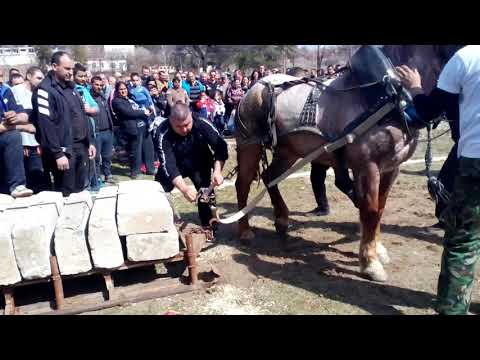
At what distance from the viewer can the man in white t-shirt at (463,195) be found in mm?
2656

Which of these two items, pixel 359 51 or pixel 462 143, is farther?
pixel 359 51

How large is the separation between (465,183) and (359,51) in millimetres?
1677

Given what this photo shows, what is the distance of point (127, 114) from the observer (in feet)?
27.9

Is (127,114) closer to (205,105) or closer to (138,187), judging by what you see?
(205,105)

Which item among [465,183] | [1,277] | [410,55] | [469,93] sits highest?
[410,55]

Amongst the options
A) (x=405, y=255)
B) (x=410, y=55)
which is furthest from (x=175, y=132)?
(x=405, y=255)

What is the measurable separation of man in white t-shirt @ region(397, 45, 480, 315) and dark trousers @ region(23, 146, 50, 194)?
18.7 feet

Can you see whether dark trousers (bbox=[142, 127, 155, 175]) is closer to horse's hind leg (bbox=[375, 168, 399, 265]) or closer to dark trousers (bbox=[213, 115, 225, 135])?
dark trousers (bbox=[213, 115, 225, 135])

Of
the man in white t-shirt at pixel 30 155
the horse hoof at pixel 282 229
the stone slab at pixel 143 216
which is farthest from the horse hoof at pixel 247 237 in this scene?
the man in white t-shirt at pixel 30 155

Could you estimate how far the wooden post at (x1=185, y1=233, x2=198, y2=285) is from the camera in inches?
146

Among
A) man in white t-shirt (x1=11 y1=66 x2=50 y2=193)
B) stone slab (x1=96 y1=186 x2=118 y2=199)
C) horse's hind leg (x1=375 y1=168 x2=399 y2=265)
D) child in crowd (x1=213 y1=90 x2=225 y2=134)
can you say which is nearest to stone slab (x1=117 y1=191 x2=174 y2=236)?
stone slab (x1=96 y1=186 x2=118 y2=199)

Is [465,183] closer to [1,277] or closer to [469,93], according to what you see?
[469,93]

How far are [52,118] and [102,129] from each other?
3.27 metres

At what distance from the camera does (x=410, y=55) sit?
370 cm
